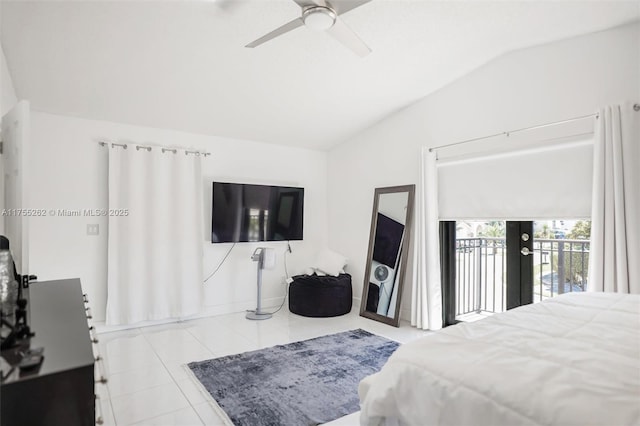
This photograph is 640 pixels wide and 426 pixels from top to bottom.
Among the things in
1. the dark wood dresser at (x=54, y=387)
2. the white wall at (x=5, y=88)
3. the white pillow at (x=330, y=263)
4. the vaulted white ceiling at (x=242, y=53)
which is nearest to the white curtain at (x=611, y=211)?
the vaulted white ceiling at (x=242, y=53)

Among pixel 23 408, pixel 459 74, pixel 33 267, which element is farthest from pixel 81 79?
pixel 459 74

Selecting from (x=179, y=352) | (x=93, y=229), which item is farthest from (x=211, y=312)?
(x=93, y=229)

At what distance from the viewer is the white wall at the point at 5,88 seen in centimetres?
239

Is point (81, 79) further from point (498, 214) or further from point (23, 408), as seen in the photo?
point (498, 214)

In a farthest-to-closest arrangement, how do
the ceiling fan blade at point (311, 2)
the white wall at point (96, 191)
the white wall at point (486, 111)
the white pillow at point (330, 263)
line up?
the white pillow at point (330, 263), the white wall at point (96, 191), the white wall at point (486, 111), the ceiling fan blade at point (311, 2)

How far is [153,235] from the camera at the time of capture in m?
3.91

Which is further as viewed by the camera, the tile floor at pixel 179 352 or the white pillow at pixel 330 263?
the white pillow at pixel 330 263

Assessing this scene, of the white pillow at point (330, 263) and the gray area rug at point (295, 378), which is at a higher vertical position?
the white pillow at point (330, 263)

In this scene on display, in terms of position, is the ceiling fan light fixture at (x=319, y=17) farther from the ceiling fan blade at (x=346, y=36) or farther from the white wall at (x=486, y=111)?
the white wall at (x=486, y=111)

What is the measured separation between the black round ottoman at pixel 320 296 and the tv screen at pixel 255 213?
71 cm

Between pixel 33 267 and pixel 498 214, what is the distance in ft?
14.9

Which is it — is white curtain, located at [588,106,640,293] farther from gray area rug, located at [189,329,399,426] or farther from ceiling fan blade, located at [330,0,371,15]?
ceiling fan blade, located at [330,0,371,15]

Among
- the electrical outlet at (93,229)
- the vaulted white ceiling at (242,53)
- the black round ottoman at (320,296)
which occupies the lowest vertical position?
the black round ottoman at (320,296)

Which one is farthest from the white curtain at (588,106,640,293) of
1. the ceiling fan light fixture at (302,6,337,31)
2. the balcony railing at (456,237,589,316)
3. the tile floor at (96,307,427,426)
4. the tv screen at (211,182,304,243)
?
the tv screen at (211,182,304,243)
